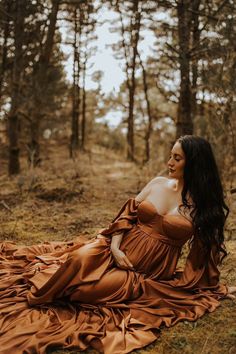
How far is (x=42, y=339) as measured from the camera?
2.99 meters

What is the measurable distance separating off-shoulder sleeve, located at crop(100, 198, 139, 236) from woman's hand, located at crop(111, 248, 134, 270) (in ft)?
0.64

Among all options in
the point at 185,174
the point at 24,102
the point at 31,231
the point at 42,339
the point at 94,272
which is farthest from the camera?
the point at 24,102

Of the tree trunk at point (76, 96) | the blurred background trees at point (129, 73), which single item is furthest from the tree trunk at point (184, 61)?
the tree trunk at point (76, 96)

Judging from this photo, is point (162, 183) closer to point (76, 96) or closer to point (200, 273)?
point (200, 273)

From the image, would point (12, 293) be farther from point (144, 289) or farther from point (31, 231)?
point (31, 231)

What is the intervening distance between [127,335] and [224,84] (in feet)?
14.8

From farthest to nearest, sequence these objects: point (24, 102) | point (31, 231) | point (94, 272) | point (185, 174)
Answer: point (24, 102)
point (31, 231)
point (185, 174)
point (94, 272)

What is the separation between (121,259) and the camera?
3656 mm

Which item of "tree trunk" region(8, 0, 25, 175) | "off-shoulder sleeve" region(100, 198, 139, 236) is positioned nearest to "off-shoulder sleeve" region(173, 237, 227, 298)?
"off-shoulder sleeve" region(100, 198, 139, 236)

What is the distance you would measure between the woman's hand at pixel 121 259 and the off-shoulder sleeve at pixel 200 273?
0.44m

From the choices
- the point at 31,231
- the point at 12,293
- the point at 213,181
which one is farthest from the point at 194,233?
the point at 31,231

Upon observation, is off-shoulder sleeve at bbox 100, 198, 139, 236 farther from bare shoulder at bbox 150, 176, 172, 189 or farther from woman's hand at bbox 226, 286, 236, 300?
woman's hand at bbox 226, 286, 236, 300

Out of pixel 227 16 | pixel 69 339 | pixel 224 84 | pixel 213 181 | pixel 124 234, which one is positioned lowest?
pixel 69 339

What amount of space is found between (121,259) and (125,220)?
36 cm
